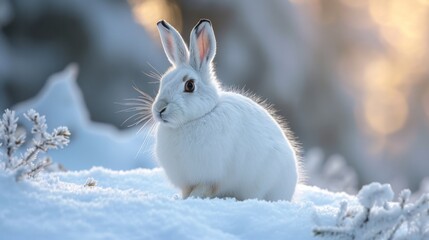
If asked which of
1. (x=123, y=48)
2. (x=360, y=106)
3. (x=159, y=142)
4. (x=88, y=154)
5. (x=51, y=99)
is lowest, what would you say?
(x=159, y=142)

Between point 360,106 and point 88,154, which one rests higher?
point 360,106

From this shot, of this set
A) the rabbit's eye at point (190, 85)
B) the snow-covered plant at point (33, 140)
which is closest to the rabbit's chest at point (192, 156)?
the rabbit's eye at point (190, 85)

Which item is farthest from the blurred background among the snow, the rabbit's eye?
the snow

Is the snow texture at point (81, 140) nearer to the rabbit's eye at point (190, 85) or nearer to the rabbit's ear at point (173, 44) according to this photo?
the rabbit's ear at point (173, 44)

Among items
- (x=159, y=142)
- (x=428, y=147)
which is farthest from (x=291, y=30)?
(x=159, y=142)

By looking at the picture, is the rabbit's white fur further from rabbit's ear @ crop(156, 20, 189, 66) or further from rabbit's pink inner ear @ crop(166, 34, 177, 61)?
rabbit's pink inner ear @ crop(166, 34, 177, 61)

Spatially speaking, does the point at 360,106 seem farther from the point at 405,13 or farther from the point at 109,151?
the point at 109,151
